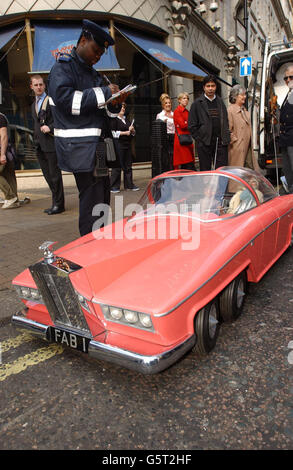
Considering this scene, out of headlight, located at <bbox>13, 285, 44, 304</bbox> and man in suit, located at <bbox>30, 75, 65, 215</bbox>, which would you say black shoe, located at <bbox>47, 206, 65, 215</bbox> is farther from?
headlight, located at <bbox>13, 285, 44, 304</bbox>

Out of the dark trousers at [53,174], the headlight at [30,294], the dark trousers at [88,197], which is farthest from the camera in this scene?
the dark trousers at [53,174]

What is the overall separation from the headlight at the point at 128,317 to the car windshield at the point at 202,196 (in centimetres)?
116

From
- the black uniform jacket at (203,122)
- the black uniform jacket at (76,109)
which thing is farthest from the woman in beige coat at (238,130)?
the black uniform jacket at (76,109)

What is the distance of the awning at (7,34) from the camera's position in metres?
9.11

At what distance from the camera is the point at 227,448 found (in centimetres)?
149

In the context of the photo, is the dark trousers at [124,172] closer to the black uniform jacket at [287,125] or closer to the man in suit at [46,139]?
the man in suit at [46,139]

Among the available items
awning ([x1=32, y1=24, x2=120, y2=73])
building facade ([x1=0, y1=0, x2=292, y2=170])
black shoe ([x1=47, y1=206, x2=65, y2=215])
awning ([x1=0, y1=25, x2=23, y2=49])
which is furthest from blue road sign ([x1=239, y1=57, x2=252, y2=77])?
black shoe ([x1=47, y1=206, x2=65, y2=215])

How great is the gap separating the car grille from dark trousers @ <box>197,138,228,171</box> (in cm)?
402

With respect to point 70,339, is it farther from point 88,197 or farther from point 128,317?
point 88,197

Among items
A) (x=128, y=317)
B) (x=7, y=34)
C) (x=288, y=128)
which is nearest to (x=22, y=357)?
(x=128, y=317)

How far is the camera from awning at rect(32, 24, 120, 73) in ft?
28.7

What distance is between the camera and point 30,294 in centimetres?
226

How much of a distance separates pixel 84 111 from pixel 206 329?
2242mm

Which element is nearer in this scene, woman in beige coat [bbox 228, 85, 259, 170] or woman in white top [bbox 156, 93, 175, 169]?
woman in beige coat [bbox 228, 85, 259, 170]
